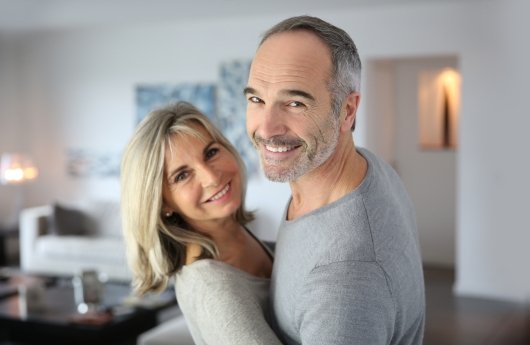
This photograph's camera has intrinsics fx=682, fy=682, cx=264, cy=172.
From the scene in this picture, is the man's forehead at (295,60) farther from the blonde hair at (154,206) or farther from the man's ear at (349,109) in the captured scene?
the blonde hair at (154,206)

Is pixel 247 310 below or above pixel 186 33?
below

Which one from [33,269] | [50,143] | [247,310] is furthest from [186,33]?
[247,310]

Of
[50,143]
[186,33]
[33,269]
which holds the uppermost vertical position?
[186,33]

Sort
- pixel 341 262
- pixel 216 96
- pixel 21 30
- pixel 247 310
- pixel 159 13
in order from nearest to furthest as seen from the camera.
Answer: pixel 341 262 < pixel 247 310 < pixel 159 13 < pixel 216 96 < pixel 21 30

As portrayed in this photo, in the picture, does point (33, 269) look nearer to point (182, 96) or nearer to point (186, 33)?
point (182, 96)

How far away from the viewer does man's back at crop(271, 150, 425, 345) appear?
108 centimetres

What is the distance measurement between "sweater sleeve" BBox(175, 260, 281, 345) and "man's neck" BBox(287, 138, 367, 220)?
0.83 feet

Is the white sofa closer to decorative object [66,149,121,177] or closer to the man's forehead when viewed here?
decorative object [66,149,121,177]

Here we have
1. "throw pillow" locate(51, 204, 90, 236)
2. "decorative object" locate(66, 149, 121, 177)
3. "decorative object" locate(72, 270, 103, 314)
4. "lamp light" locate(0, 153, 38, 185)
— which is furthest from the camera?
"decorative object" locate(66, 149, 121, 177)

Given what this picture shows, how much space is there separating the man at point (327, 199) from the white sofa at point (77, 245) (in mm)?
5542

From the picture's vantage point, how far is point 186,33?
24.5ft

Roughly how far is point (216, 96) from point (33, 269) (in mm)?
2661

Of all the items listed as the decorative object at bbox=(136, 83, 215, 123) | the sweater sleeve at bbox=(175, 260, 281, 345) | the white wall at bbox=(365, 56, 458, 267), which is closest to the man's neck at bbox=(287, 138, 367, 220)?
the sweater sleeve at bbox=(175, 260, 281, 345)

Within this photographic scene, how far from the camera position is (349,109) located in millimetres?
1199
